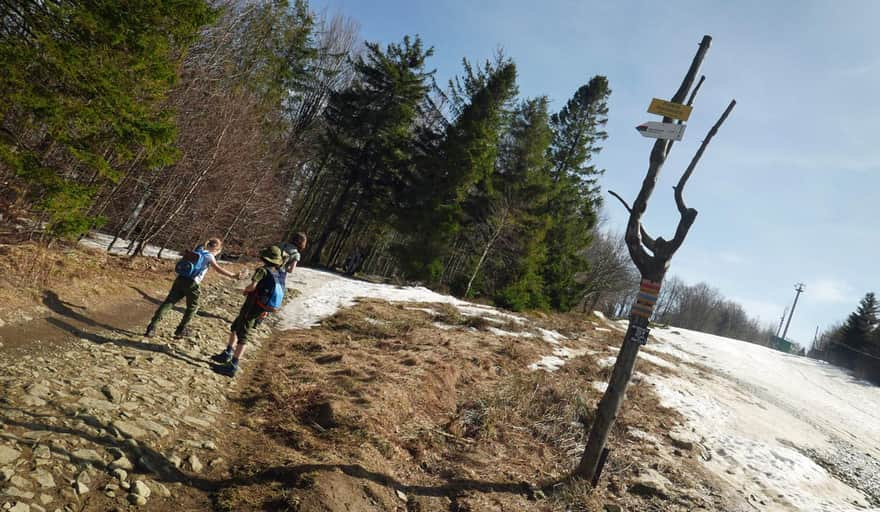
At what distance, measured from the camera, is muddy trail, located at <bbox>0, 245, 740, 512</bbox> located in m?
3.60

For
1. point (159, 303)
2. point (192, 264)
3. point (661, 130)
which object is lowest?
point (159, 303)

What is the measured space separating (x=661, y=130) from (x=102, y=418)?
735 centimetres

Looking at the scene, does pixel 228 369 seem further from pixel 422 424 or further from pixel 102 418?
pixel 422 424

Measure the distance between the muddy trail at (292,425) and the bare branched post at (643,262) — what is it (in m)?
0.72

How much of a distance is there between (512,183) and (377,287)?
10.5m

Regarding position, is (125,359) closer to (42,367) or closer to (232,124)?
(42,367)

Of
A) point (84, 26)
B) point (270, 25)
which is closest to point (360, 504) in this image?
point (84, 26)

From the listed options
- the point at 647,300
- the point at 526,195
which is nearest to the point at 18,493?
the point at 647,300

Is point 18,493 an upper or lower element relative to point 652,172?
lower

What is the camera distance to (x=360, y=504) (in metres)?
3.94

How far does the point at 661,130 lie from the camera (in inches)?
229

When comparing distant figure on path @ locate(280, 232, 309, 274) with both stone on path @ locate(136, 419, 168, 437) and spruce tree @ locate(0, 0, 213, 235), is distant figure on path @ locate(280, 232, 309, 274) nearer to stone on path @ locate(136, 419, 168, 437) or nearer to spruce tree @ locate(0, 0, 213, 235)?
spruce tree @ locate(0, 0, 213, 235)

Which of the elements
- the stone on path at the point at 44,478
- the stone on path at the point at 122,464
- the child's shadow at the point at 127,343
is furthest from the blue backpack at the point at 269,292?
the stone on path at the point at 44,478

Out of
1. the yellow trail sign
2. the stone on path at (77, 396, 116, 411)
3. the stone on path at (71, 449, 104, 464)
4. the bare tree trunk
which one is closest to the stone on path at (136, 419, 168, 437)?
the stone on path at (77, 396, 116, 411)
